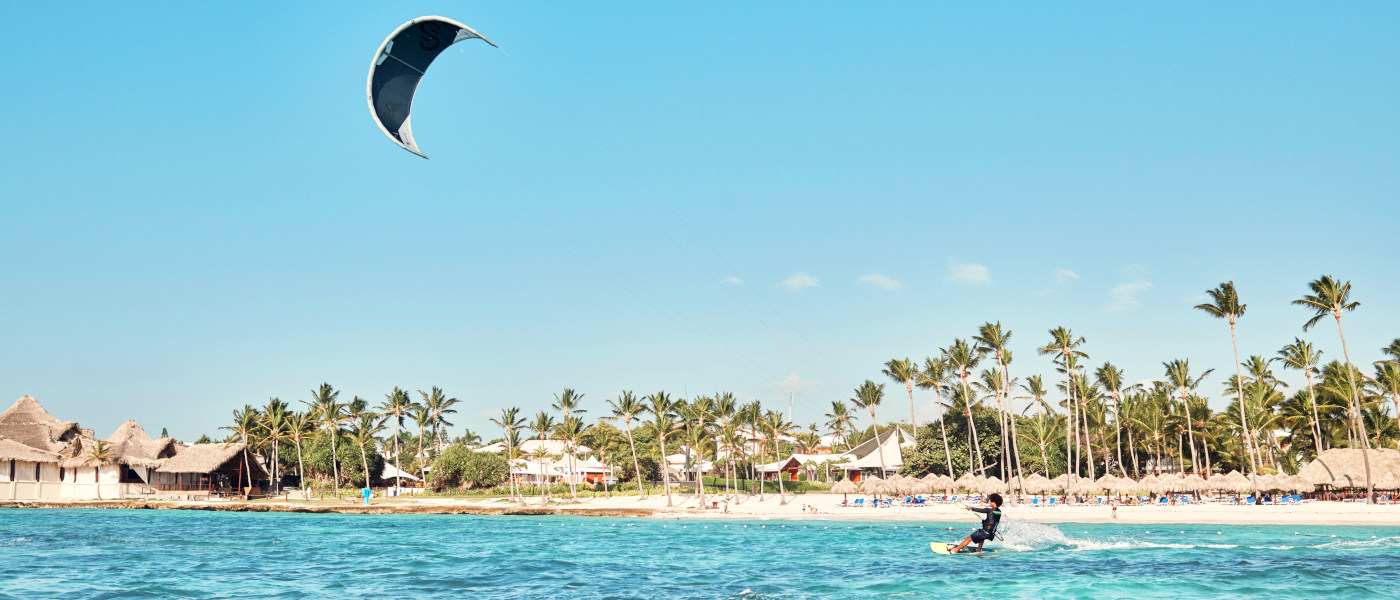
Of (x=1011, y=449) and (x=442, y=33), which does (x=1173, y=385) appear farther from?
(x=442, y=33)

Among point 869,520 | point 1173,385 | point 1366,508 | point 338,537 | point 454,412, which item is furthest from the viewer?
point 454,412

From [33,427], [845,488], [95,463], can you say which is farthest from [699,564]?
[33,427]

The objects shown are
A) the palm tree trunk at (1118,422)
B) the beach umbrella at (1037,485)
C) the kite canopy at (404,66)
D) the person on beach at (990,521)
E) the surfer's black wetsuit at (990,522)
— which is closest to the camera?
the kite canopy at (404,66)

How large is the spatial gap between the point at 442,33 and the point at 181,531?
3107 centimetres

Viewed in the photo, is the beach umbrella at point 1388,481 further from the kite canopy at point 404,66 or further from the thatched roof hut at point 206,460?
the thatched roof hut at point 206,460

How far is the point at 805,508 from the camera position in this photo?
49875 millimetres

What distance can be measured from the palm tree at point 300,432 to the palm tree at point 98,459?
38.8 feet

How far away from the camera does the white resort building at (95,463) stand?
208 ft

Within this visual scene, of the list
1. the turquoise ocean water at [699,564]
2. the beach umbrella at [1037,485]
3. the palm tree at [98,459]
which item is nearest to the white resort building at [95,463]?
the palm tree at [98,459]

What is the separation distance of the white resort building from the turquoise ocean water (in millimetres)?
30236

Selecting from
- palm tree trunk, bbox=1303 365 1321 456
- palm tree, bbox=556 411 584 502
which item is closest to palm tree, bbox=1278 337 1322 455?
palm tree trunk, bbox=1303 365 1321 456

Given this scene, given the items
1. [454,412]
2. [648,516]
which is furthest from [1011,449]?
[454,412]

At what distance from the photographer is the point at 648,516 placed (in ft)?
168

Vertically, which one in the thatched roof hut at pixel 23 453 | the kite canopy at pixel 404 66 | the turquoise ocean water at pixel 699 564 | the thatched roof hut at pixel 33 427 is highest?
the kite canopy at pixel 404 66
